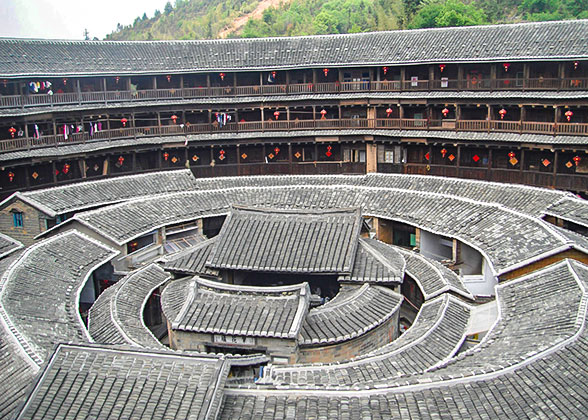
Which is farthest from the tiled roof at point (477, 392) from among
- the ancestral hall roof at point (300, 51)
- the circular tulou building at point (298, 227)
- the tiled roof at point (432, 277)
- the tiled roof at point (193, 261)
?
the ancestral hall roof at point (300, 51)

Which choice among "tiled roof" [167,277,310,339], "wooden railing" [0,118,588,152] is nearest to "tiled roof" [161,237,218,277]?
"tiled roof" [167,277,310,339]

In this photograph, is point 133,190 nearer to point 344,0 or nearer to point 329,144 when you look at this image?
point 329,144

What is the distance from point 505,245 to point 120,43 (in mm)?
37060

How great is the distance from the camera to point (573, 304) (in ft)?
77.7

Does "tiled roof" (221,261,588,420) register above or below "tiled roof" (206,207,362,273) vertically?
below

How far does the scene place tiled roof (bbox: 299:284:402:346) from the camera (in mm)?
25047

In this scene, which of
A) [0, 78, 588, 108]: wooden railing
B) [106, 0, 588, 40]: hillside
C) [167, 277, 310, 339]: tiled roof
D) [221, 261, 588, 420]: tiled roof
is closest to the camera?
[221, 261, 588, 420]: tiled roof

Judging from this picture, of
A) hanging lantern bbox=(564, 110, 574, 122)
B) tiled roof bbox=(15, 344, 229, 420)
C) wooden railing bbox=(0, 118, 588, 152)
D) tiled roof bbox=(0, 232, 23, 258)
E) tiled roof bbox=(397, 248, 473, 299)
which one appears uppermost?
hanging lantern bbox=(564, 110, 574, 122)

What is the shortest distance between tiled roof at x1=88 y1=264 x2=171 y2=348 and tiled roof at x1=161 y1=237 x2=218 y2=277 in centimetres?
213

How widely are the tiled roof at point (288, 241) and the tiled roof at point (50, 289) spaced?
21.3 feet

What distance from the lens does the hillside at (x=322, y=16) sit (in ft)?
266

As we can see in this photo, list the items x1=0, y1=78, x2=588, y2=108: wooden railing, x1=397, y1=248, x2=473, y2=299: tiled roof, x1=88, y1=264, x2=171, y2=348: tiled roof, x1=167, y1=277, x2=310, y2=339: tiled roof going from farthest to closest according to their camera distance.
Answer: x1=0, y1=78, x2=588, y2=108: wooden railing, x1=397, y1=248, x2=473, y2=299: tiled roof, x1=88, y1=264, x2=171, y2=348: tiled roof, x1=167, y1=277, x2=310, y2=339: tiled roof

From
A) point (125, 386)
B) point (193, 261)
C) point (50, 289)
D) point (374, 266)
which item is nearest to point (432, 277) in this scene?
point (374, 266)

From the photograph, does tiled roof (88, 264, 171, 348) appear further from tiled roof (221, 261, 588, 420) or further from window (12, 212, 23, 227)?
window (12, 212, 23, 227)
